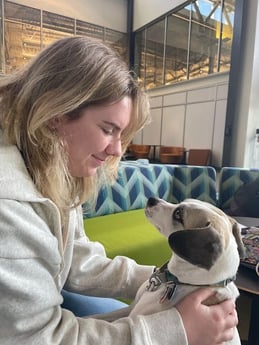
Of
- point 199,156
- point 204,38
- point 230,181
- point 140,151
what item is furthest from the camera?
point 140,151

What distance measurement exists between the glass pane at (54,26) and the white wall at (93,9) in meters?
0.12

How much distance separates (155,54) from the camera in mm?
7680

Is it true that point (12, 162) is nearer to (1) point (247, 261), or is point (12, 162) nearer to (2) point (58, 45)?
(2) point (58, 45)

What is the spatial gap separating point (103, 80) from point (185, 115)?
6.16 metres

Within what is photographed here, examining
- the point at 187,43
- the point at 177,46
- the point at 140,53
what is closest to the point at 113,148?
the point at 187,43

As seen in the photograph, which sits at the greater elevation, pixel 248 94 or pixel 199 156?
pixel 248 94

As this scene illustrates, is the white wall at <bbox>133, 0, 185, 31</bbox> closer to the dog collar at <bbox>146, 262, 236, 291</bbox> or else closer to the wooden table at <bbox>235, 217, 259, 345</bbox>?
the wooden table at <bbox>235, 217, 259, 345</bbox>

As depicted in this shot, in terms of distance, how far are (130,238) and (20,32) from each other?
6685mm

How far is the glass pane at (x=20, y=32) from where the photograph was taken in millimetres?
6652

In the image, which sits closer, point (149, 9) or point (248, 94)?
point (248, 94)

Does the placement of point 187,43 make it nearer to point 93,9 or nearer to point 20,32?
point 93,9

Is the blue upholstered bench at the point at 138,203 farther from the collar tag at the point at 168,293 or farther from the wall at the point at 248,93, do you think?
the wall at the point at 248,93

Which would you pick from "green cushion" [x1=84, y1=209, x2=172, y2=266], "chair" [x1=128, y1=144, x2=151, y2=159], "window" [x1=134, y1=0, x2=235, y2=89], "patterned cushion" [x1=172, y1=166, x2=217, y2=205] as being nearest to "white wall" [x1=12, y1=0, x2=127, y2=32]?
"window" [x1=134, y1=0, x2=235, y2=89]

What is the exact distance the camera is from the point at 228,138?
5176mm
